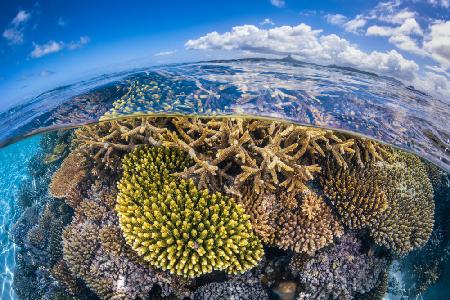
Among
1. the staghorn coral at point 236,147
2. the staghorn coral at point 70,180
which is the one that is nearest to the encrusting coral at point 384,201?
the staghorn coral at point 236,147

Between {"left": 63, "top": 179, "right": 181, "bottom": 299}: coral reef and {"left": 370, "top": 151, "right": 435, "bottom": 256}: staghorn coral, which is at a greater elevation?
{"left": 63, "top": 179, "right": 181, "bottom": 299}: coral reef

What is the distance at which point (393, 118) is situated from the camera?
6.03 meters

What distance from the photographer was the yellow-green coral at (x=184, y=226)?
12.6 ft

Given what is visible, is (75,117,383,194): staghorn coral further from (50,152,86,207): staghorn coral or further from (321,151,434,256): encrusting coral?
(50,152,86,207): staghorn coral

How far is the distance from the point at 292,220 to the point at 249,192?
2.49ft

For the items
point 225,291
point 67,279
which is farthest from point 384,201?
point 67,279

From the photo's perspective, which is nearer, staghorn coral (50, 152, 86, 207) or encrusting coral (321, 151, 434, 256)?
encrusting coral (321, 151, 434, 256)

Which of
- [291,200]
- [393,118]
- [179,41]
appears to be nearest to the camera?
[291,200]

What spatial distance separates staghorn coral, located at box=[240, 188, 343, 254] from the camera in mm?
4355

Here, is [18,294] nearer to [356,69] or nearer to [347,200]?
[347,200]

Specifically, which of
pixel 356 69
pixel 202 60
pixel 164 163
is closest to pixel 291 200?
pixel 164 163

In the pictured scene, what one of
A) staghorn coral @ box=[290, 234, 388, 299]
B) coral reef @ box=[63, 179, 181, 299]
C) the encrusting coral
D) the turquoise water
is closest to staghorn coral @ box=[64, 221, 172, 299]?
coral reef @ box=[63, 179, 181, 299]

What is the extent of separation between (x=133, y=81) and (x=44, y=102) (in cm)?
265

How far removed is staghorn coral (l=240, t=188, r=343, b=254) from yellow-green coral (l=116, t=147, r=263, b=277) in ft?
0.94
